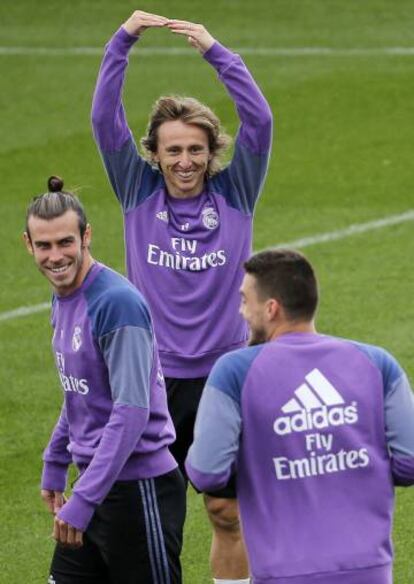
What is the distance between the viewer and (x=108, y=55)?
807 centimetres

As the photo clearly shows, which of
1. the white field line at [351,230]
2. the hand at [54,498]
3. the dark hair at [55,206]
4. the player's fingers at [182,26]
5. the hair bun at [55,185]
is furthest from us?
the white field line at [351,230]

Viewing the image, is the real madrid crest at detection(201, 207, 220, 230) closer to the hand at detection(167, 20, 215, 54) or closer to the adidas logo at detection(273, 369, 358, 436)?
the hand at detection(167, 20, 215, 54)

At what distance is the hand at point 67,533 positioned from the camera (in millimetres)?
6344

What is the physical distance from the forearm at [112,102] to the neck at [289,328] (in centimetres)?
258

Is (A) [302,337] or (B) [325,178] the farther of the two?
(B) [325,178]

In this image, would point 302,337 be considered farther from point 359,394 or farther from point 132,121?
point 132,121

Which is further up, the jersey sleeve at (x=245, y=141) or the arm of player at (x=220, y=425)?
the jersey sleeve at (x=245, y=141)

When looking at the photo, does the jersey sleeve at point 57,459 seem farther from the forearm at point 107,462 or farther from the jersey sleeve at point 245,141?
the jersey sleeve at point 245,141

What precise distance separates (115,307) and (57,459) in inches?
37.5

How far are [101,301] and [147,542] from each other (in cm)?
91

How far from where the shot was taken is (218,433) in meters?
5.45

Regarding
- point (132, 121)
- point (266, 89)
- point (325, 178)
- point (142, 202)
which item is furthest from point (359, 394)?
point (266, 89)

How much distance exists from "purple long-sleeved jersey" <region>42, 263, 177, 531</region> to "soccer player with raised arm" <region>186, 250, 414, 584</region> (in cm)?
78

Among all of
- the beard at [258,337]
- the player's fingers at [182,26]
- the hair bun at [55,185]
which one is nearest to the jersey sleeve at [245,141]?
the player's fingers at [182,26]
